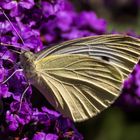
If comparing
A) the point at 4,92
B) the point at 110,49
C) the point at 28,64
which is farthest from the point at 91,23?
the point at 4,92

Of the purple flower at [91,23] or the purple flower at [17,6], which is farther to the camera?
the purple flower at [91,23]

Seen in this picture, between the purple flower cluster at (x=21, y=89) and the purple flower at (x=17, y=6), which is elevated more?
the purple flower at (x=17, y=6)

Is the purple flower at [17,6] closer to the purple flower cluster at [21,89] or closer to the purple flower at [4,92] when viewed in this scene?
the purple flower cluster at [21,89]

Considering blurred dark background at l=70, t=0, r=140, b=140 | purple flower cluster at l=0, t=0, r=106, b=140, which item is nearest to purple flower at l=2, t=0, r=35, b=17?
purple flower cluster at l=0, t=0, r=106, b=140

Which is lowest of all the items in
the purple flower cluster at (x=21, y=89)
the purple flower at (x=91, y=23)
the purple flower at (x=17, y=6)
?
the purple flower cluster at (x=21, y=89)

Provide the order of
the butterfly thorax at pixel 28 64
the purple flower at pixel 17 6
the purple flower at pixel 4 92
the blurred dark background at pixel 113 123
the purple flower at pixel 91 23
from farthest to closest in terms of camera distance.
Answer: the blurred dark background at pixel 113 123 < the purple flower at pixel 91 23 < the purple flower at pixel 17 6 < the butterfly thorax at pixel 28 64 < the purple flower at pixel 4 92

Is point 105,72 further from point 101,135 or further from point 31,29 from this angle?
point 101,135

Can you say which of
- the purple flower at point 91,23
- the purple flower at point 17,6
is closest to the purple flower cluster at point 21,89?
the purple flower at point 17,6

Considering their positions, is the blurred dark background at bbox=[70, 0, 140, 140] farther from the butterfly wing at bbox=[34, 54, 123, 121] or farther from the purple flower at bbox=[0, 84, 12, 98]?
the purple flower at bbox=[0, 84, 12, 98]

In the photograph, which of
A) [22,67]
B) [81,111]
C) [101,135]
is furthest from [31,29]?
[101,135]

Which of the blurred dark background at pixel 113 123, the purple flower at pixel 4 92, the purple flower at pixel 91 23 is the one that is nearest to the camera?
the purple flower at pixel 4 92
